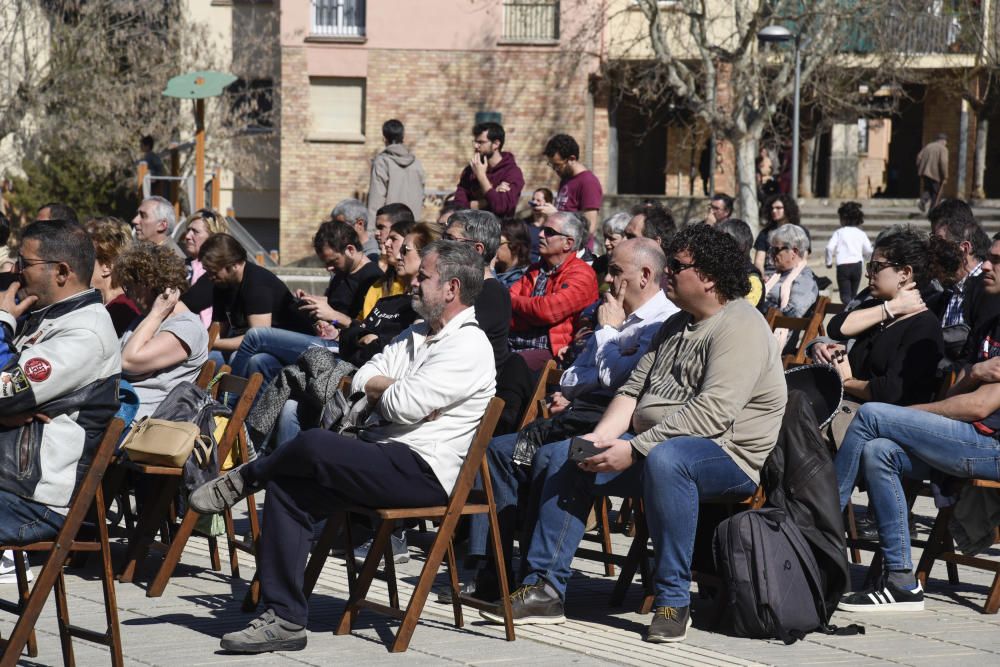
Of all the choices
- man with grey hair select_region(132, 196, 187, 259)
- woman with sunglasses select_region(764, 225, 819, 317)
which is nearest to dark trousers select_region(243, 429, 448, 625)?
man with grey hair select_region(132, 196, 187, 259)

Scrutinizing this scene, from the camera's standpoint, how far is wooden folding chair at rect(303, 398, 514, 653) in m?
5.93

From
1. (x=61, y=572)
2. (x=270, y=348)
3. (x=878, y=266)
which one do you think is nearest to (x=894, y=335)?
(x=878, y=266)

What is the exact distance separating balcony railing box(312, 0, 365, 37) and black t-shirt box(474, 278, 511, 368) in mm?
29009

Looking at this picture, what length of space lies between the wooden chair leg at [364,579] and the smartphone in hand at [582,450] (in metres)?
0.77

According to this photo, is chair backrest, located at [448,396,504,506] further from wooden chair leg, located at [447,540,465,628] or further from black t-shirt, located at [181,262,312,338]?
black t-shirt, located at [181,262,312,338]

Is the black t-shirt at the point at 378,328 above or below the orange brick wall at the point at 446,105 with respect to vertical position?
below

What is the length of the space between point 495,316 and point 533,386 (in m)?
0.39

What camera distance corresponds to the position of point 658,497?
20.0 ft

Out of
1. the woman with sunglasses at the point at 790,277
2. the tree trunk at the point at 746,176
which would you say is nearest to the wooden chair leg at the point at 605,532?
the woman with sunglasses at the point at 790,277

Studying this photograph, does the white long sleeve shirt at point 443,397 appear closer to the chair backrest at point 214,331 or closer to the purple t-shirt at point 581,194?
the chair backrest at point 214,331

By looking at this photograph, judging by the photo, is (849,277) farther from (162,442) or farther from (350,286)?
(162,442)

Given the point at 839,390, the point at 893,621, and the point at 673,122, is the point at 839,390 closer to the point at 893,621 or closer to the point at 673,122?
the point at 893,621

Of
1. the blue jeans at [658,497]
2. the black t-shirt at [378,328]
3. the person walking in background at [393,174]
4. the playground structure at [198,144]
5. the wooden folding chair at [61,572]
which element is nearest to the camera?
the wooden folding chair at [61,572]

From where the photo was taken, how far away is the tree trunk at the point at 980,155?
36938 millimetres
